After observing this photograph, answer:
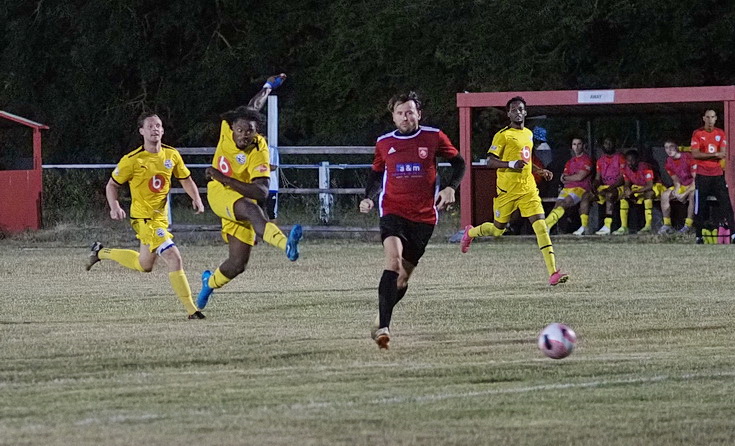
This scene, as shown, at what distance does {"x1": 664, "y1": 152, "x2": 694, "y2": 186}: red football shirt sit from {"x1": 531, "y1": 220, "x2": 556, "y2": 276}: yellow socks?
901 centimetres

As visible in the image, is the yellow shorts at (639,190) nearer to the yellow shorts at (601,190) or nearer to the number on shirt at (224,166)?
the yellow shorts at (601,190)

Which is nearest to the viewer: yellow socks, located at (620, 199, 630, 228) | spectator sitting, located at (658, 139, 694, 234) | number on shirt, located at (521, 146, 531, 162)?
number on shirt, located at (521, 146, 531, 162)

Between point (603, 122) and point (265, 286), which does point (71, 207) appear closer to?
point (603, 122)

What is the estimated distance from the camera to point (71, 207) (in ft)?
103

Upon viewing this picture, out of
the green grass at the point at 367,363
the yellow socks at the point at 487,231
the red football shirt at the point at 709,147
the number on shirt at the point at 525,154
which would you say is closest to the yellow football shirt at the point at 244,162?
the green grass at the point at 367,363

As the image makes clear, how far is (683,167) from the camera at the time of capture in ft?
77.6

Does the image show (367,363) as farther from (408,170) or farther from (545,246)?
(545,246)

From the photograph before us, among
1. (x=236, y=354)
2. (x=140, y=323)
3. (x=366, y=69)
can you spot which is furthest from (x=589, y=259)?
(x=366, y=69)

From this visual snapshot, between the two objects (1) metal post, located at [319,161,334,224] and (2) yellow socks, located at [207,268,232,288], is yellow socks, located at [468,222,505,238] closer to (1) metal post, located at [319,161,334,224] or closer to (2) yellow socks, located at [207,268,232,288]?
(2) yellow socks, located at [207,268,232,288]

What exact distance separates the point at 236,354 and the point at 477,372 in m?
1.72

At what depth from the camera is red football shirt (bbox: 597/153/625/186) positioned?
2412cm

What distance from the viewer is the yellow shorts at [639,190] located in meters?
24.0

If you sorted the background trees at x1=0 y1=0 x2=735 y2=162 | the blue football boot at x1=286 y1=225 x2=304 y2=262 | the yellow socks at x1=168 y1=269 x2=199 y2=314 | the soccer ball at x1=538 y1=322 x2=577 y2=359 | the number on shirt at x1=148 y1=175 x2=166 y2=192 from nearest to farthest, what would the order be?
the soccer ball at x1=538 y1=322 x2=577 y2=359
the blue football boot at x1=286 y1=225 x2=304 y2=262
the yellow socks at x1=168 y1=269 x2=199 y2=314
the number on shirt at x1=148 y1=175 x2=166 y2=192
the background trees at x1=0 y1=0 x2=735 y2=162

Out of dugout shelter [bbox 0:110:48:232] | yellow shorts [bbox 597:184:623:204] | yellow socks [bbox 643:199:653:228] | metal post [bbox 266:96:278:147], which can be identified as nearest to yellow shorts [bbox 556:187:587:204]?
yellow shorts [bbox 597:184:623:204]
